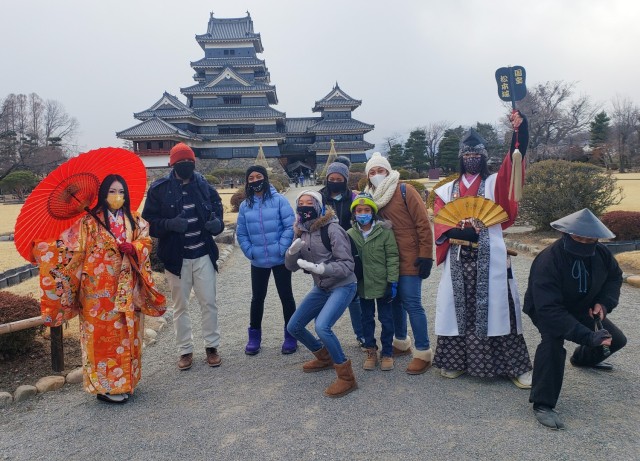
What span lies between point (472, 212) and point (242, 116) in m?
37.4

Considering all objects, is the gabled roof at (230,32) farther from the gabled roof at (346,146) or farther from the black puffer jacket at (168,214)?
the black puffer jacket at (168,214)

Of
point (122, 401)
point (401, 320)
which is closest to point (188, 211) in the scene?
point (122, 401)

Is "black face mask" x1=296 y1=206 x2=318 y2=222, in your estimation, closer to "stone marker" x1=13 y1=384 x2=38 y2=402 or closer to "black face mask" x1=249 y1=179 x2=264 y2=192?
"black face mask" x1=249 y1=179 x2=264 y2=192

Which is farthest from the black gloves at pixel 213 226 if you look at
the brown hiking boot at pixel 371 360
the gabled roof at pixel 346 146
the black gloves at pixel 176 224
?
the gabled roof at pixel 346 146

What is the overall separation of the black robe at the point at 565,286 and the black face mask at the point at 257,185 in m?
2.41

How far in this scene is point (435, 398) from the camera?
129 inches

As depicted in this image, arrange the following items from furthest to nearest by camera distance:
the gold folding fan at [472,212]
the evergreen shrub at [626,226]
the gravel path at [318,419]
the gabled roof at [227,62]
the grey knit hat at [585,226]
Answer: the gabled roof at [227,62], the evergreen shrub at [626,226], the gold folding fan at [472,212], the grey knit hat at [585,226], the gravel path at [318,419]

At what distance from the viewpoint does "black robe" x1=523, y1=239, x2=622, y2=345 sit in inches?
116

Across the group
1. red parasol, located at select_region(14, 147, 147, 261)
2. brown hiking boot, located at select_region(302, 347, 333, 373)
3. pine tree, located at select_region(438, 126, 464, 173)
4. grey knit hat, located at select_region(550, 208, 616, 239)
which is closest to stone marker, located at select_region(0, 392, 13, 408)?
red parasol, located at select_region(14, 147, 147, 261)

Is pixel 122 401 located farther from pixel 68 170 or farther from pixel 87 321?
pixel 68 170

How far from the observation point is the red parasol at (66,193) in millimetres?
3199

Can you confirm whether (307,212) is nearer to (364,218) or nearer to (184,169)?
(364,218)

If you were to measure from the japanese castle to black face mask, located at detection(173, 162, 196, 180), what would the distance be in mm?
34367

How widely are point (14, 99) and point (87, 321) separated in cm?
4871
